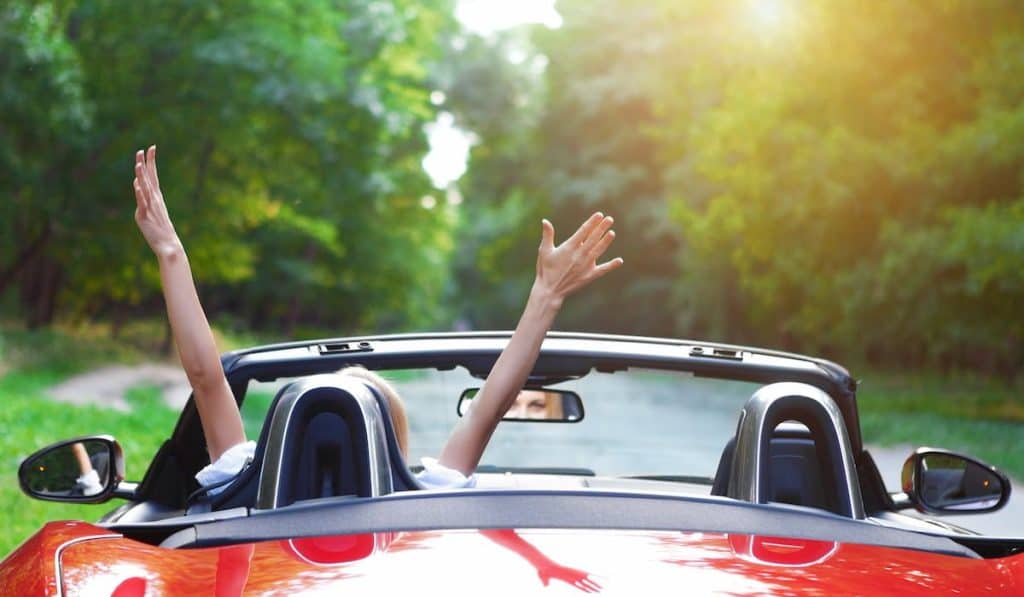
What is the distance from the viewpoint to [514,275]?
223 feet

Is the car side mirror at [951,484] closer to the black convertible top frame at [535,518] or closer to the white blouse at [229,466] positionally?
the white blouse at [229,466]

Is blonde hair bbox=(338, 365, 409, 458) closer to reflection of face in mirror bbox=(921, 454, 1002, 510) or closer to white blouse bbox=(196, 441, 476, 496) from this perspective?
white blouse bbox=(196, 441, 476, 496)

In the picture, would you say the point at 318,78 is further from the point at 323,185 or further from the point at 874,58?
the point at 874,58

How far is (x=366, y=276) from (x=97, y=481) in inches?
1964

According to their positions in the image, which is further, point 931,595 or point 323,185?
point 323,185

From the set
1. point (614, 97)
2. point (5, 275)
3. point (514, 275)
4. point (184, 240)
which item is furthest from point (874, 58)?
point (514, 275)

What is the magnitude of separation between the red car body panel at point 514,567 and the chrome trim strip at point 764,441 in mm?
393

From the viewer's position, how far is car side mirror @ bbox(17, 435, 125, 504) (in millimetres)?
4102

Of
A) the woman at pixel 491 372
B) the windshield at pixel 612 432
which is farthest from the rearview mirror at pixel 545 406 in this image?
the windshield at pixel 612 432

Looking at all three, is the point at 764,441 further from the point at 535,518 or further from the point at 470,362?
the point at 470,362

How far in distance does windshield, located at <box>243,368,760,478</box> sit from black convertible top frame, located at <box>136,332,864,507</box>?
4.44 m

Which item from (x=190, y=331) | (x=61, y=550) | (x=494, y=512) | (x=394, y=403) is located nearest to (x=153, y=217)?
(x=190, y=331)

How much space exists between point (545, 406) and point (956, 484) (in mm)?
1226

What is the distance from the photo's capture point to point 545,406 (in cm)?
478
